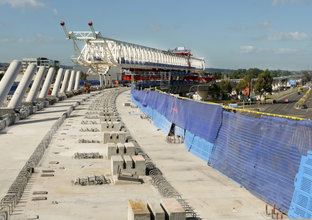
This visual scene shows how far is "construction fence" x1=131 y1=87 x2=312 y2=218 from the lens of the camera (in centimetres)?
Result: 1617

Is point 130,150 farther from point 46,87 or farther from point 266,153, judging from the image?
point 46,87

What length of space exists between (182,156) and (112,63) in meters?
97.8

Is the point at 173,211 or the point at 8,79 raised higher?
the point at 8,79

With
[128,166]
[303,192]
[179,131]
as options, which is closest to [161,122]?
[179,131]

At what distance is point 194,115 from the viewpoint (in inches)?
1174

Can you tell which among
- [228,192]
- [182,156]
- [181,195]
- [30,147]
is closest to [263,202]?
[228,192]

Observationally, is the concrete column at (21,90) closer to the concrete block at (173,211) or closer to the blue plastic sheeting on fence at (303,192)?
the concrete block at (173,211)

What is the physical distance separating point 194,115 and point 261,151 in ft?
35.8

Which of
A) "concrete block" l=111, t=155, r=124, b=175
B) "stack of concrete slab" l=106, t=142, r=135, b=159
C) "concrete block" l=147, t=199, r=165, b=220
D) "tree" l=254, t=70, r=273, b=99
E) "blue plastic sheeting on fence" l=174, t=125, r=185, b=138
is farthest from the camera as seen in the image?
"tree" l=254, t=70, r=273, b=99

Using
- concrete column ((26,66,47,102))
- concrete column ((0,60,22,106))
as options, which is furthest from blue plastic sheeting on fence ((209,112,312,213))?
concrete column ((26,66,47,102))

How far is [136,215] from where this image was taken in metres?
14.1

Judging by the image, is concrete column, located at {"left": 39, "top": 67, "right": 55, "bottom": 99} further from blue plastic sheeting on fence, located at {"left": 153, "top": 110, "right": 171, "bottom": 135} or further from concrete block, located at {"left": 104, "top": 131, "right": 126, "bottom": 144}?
concrete block, located at {"left": 104, "top": 131, "right": 126, "bottom": 144}

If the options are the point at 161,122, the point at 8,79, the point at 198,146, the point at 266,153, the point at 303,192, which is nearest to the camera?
the point at 303,192

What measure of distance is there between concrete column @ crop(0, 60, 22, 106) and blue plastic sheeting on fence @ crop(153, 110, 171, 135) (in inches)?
739
